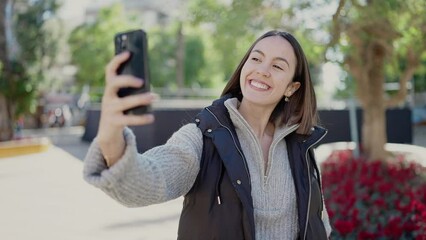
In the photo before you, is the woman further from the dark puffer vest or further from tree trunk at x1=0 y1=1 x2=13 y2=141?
tree trunk at x1=0 y1=1 x2=13 y2=141

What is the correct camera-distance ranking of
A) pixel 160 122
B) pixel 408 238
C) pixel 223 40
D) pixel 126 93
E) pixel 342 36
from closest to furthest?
pixel 126 93 < pixel 408 238 < pixel 342 36 < pixel 223 40 < pixel 160 122

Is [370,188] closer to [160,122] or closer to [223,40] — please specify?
[223,40]

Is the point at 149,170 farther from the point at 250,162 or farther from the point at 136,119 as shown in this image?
the point at 250,162

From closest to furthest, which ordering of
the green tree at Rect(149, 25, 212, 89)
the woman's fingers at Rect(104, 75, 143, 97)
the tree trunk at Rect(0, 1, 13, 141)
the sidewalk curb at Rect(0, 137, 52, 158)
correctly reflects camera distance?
the woman's fingers at Rect(104, 75, 143, 97) < the sidewalk curb at Rect(0, 137, 52, 158) < the tree trunk at Rect(0, 1, 13, 141) < the green tree at Rect(149, 25, 212, 89)

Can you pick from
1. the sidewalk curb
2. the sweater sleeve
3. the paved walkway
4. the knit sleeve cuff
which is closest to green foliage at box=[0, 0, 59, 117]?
the sidewalk curb

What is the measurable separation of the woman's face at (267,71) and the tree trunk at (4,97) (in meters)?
15.3

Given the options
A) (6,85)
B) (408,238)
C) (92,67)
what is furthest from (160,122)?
(92,67)

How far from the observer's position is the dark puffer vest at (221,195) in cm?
183

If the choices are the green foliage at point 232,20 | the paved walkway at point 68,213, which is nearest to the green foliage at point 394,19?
the green foliage at point 232,20

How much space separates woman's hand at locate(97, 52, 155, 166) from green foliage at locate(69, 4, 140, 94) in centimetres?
3278

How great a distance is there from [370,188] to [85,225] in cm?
328

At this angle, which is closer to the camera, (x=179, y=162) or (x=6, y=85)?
(x=179, y=162)

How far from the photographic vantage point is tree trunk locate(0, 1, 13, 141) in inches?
642

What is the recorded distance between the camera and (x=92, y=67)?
Answer: 34125mm
